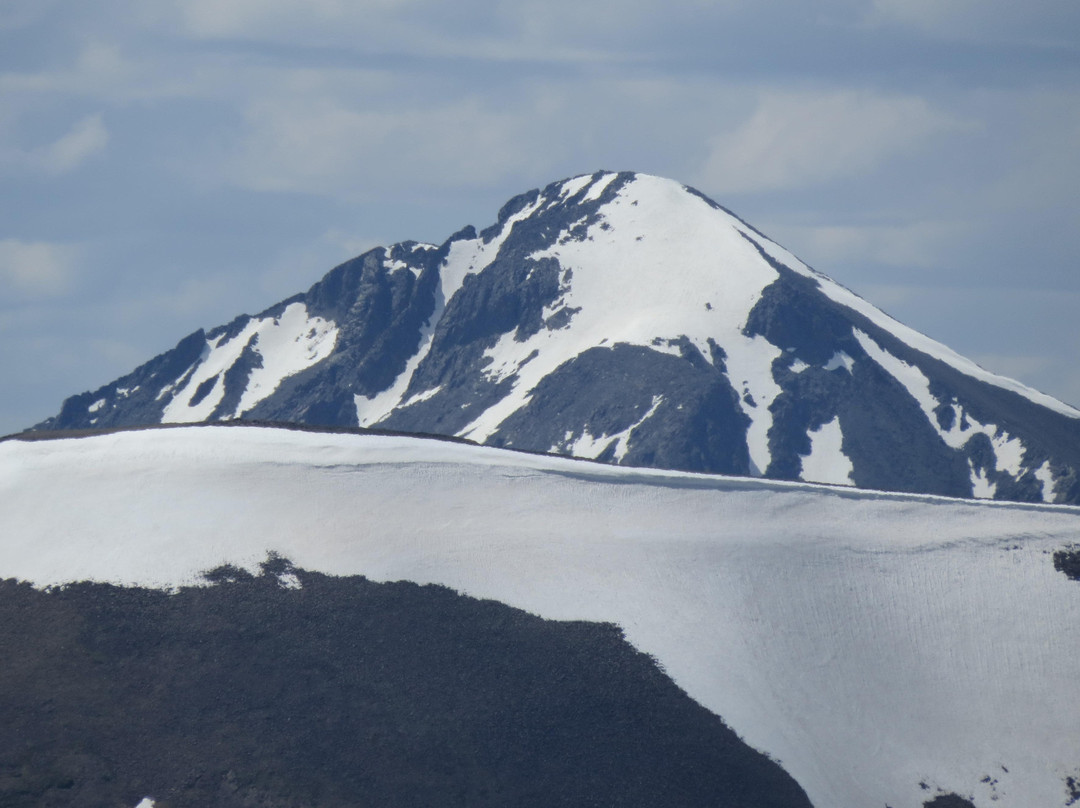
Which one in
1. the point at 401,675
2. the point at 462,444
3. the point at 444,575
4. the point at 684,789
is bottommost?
the point at 684,789

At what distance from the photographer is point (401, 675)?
61.2 m

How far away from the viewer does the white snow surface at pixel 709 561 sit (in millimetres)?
65375

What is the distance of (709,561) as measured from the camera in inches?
2926

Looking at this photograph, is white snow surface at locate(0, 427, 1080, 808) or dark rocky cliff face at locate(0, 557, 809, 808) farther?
white snow surface at locate(0, 427, 1080, 808)

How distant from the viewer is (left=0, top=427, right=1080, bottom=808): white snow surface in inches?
2574

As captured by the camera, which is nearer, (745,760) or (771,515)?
(745,760)

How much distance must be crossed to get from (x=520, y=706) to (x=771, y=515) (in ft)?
78.7

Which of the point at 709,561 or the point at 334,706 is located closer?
the point at 334,706

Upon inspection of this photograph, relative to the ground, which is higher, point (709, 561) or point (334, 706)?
point (709, 561)

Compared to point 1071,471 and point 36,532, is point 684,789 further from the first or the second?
point 1071,471

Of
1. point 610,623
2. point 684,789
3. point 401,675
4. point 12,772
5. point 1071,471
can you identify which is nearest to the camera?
point 12,772

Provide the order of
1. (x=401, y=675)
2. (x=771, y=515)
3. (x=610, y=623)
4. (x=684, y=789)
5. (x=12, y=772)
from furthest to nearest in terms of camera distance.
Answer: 1. (x=771, y=515)
2. (x=610, y=623)
3. (x=401, y=675)
4. (x=684, y=789)
5. (x=12, y=772)

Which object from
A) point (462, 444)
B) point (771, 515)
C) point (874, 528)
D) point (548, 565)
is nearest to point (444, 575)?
point (548, 565)

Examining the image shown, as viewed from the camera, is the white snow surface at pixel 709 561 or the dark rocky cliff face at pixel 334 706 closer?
the dark rocky cliff face at pixel 334 706
